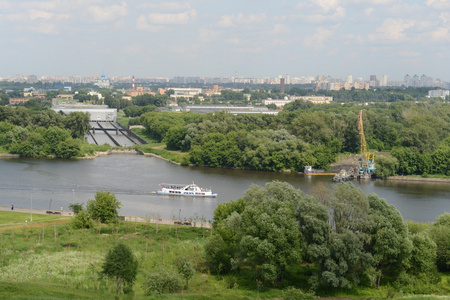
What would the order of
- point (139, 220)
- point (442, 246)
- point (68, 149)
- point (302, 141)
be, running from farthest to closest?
point (68, 149) → point (302, 141) → point (139, 220) → point (442, 246)

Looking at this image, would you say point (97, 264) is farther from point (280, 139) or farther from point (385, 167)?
point (385, 167)

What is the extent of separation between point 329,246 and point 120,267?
3800 millimetres

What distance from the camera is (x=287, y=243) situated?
950 centimetres

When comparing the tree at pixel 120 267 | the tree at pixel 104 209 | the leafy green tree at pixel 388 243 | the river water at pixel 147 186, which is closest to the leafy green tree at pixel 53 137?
the river water at pixel 147 186

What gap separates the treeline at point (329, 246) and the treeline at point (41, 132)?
59.7 feet

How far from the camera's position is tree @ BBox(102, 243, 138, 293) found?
834cm

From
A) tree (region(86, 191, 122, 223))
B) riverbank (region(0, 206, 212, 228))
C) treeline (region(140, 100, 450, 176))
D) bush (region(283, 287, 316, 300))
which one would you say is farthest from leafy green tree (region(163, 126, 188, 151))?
bush (region(283, 287, 316, 300))

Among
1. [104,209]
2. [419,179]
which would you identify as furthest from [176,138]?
[104,209]

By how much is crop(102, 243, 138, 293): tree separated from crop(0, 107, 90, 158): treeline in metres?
19.0

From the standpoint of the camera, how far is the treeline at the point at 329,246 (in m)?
9.45

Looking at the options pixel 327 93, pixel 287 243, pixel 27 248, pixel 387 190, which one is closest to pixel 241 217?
pixel 287 243

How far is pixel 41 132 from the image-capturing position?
91.7 ft

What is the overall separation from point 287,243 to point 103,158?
18966mm

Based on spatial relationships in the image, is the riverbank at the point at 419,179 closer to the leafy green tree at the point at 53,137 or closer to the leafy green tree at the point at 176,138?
the leafy green tree at the point at 176,138
